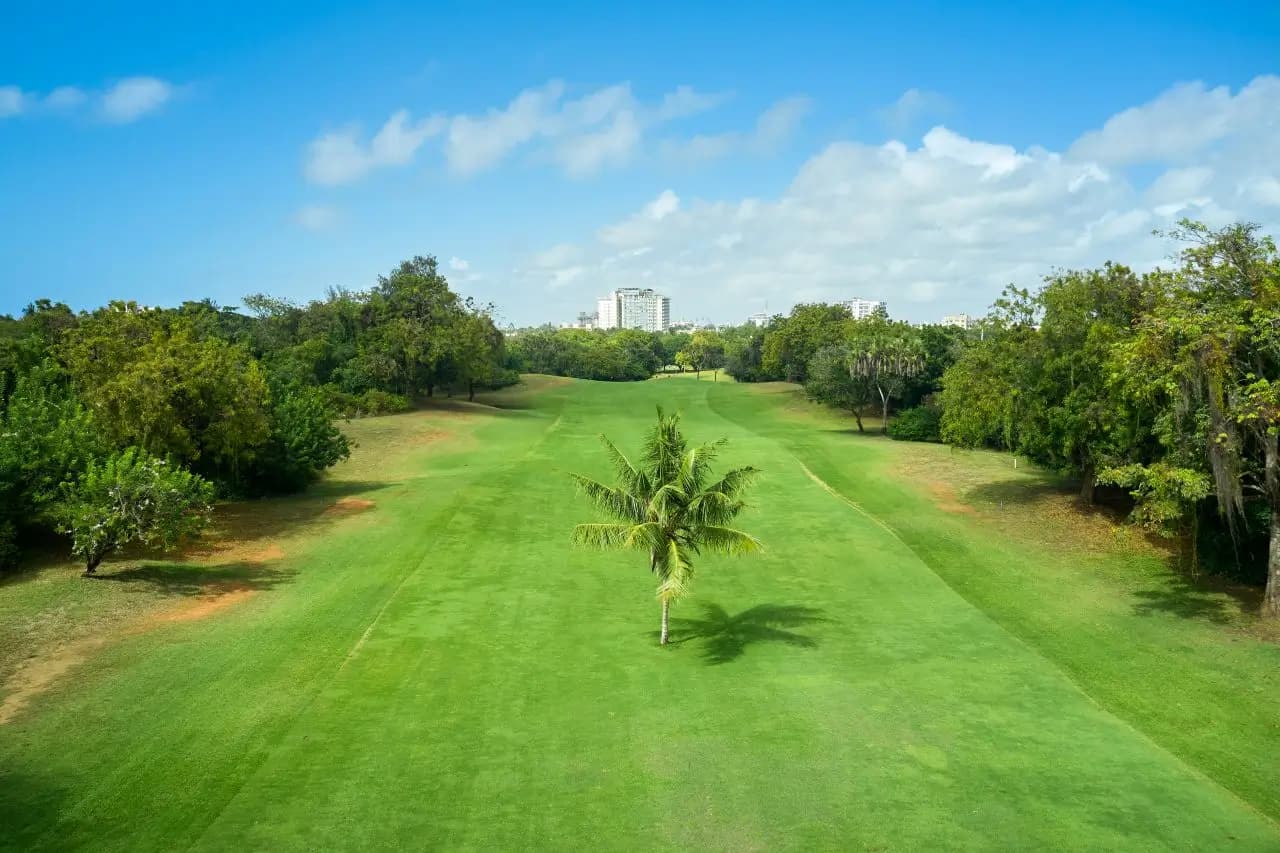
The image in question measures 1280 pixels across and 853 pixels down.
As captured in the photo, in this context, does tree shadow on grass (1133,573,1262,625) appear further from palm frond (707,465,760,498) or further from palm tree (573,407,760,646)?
palm tree (573,407,760,646)

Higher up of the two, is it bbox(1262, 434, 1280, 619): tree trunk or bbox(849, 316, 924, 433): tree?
bbox(849, 316, 924, 433): tree

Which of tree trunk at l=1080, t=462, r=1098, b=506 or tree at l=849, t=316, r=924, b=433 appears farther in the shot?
tree at l=849, t=316, r=924, b=433

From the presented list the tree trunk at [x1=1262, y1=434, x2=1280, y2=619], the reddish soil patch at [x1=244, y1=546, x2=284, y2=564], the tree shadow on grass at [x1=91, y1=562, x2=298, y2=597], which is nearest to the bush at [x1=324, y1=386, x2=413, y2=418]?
the reddish soil patch at [x1=244, y1=546, x2=284, y2=564]

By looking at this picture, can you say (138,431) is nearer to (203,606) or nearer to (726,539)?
(203,606)

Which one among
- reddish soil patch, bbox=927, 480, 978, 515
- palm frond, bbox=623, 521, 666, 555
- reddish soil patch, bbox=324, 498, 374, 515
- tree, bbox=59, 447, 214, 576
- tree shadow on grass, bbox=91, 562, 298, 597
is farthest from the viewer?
reddish soil patch, bbox=927, 480, 978, 515

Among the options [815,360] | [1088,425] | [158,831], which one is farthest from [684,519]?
[815,360]

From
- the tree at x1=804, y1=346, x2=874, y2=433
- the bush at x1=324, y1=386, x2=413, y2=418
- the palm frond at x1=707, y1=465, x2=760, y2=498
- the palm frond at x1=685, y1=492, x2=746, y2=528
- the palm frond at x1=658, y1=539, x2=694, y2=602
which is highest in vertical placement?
the tree at x1=804, y1=346, x2=874, y2=433

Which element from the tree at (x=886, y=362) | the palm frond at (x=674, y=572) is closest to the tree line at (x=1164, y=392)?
the palm frond at (x=674, y=572)
